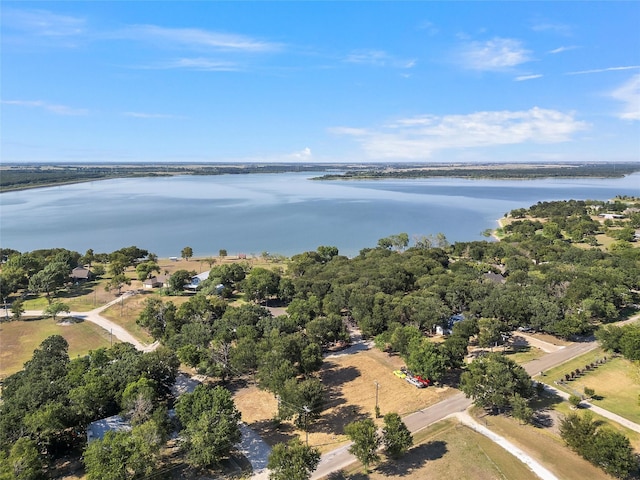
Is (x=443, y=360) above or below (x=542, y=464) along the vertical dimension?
above

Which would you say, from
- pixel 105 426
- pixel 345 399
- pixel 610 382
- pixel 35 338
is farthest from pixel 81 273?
pixel 610 382

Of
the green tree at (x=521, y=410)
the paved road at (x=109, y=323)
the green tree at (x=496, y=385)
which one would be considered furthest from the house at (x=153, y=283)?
the green tree at (x=521, y=410)

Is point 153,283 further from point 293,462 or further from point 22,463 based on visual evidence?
point 293,462

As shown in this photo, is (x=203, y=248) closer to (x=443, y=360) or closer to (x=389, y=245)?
(x=389, y=245)

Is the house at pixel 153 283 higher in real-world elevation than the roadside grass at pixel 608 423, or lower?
higher

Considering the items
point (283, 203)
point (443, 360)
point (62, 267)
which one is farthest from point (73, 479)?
point (283, 203)

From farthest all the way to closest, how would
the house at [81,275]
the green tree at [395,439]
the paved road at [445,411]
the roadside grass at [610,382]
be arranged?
the house at [81,275], the roadside grass at [610,382], the paved road at [445,411], the green tree at [395,439]

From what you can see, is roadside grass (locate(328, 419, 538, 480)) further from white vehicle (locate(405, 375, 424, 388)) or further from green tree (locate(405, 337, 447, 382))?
white vehicle (locate(405, 375, 424, 388))

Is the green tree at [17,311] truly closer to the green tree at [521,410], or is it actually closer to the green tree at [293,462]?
the green tree at [293,462]
